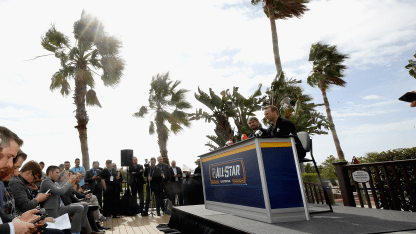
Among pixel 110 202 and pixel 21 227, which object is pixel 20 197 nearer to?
pixel 21 227

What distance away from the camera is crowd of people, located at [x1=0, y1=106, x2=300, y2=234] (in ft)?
6.21

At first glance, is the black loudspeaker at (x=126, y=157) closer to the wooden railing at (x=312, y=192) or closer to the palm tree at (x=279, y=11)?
the wooden railing at (x=312, y=192)

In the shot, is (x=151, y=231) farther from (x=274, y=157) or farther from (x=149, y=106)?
(x=149, y=106)

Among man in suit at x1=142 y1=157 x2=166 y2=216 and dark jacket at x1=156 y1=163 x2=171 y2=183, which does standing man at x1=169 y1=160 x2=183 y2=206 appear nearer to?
dark jacket at x1=156 y1=163 x2=171 y2=183

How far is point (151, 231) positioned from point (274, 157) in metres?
3.84

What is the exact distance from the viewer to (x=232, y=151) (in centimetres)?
378

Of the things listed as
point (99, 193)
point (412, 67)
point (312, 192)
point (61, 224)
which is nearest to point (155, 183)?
point (99, 193)

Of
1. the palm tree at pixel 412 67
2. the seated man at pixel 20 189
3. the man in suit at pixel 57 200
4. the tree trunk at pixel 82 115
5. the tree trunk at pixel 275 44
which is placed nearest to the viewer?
the seated man at pixel 20 189

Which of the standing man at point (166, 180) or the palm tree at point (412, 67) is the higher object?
the palm tree at point (412, 67)

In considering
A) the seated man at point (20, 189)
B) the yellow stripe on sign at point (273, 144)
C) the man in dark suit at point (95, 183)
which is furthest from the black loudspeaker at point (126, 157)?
the yellow stripe on sign at point (273, 144)

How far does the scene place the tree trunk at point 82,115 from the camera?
36.1 feet

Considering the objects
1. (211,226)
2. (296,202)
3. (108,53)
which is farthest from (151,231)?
(108,53)

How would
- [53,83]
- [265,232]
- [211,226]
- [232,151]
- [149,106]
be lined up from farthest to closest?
[149,106] → [53,83] → [232,151] → [211,226] → [265,232]

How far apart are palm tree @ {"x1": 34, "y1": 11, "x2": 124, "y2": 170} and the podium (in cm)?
953
